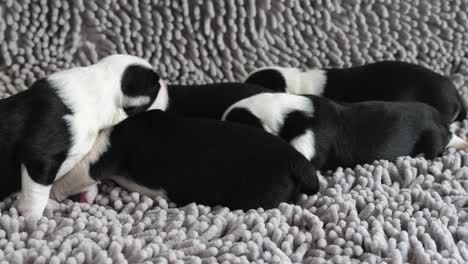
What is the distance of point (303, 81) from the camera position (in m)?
2.09

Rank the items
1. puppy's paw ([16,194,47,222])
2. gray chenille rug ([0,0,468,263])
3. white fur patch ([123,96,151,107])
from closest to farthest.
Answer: gray chenille rug ([0,0,468,263]), puppy's paw ([16,194,47,222]), white fur patch ([123,96,151,107])

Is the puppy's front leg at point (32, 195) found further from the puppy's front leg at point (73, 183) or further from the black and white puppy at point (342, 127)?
the black and white puppy at point (342, 127)

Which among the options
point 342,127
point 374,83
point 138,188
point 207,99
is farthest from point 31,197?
point 374,83

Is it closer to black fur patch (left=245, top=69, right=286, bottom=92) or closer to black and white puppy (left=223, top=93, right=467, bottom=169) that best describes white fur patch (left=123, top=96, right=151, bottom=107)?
black and white puppy (left=223, top=93, right=467, bottom=169)

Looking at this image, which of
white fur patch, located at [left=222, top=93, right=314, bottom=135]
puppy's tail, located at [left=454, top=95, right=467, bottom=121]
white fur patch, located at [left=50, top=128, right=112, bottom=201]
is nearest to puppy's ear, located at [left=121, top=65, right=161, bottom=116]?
white fur patch, located at [left=50, top=128, right=112, bottom=201]

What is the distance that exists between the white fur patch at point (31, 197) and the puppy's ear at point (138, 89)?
12.0 inches

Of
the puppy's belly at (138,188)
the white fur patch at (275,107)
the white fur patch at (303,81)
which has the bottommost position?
the white fur patch at (303,81)

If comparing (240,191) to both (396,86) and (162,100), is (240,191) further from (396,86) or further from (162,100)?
(396,86)

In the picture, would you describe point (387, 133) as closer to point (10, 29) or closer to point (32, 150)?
point (32, 150)

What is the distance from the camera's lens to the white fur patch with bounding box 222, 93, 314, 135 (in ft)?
Result: 5.53

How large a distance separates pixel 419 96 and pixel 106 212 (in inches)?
40.6

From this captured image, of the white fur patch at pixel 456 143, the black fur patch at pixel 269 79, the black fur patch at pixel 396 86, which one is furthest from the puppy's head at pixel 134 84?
the white fur patch at pixel 456 143

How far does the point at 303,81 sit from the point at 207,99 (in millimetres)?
374

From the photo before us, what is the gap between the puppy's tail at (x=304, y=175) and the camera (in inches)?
56.2
